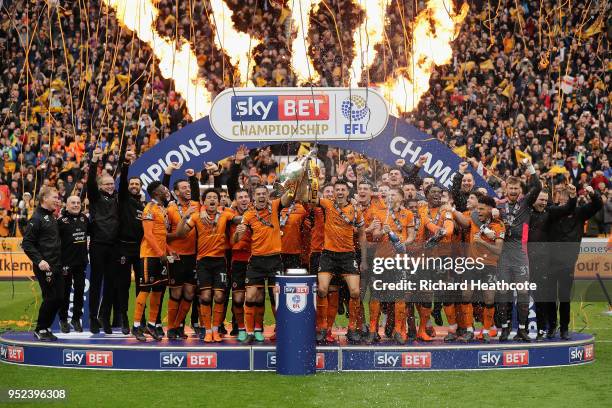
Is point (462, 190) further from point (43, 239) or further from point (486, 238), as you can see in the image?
point (43, 239)

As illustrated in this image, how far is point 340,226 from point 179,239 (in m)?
1.90

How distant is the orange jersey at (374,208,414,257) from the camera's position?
1237 centimetres

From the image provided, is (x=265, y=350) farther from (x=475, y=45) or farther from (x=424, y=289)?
(x=475, y=45)

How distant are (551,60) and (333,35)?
4.94 metres

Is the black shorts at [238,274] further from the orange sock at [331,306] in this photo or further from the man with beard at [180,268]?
the orange sock at [331,306]

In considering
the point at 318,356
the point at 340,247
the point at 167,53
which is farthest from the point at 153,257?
the point at 167,53

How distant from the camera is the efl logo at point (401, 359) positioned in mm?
11680

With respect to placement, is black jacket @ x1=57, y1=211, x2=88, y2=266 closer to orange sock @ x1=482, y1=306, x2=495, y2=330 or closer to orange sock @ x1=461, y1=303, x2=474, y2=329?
orange sock @ x1=461, y1=303, x2=474, y2=329

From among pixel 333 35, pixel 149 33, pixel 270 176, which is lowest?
pixel 270 176

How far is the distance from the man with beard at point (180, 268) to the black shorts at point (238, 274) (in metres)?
0.46

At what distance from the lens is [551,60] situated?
79.9ft

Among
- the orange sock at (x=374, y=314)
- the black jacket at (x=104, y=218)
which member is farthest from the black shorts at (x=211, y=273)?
the orange sock at (x=374, y=314)

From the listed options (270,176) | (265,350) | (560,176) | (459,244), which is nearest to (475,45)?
(560,176)

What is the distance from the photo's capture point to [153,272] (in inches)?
486
